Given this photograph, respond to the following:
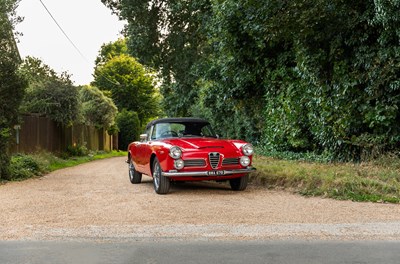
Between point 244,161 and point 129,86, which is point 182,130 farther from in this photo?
point 129,86

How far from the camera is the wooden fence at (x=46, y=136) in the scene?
1868 centimetres

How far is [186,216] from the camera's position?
743 cm

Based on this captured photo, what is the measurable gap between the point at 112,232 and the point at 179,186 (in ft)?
17.9

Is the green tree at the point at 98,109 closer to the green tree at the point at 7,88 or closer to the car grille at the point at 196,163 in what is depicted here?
the green tree at the point at 7,88

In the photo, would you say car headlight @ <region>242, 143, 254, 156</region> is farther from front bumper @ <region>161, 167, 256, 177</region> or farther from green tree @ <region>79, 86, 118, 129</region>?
green tree @ <region>79, 86, 118, 129</region>

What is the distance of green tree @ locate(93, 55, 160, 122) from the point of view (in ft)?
181

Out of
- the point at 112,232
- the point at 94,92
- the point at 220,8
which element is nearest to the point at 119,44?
the point at 94,92

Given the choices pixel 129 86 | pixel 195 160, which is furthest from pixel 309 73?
pixel 129 86

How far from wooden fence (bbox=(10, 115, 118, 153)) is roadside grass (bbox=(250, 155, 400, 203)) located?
7.21 meters

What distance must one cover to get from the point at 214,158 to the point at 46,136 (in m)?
13.7

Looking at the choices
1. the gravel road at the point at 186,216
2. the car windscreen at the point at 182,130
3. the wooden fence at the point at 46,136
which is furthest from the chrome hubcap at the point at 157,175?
the wooden fence at the point at 46,136

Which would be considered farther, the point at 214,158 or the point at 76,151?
the point at 76,151

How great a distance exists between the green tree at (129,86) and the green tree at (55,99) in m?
30.9

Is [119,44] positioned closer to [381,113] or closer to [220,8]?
[220,8]
